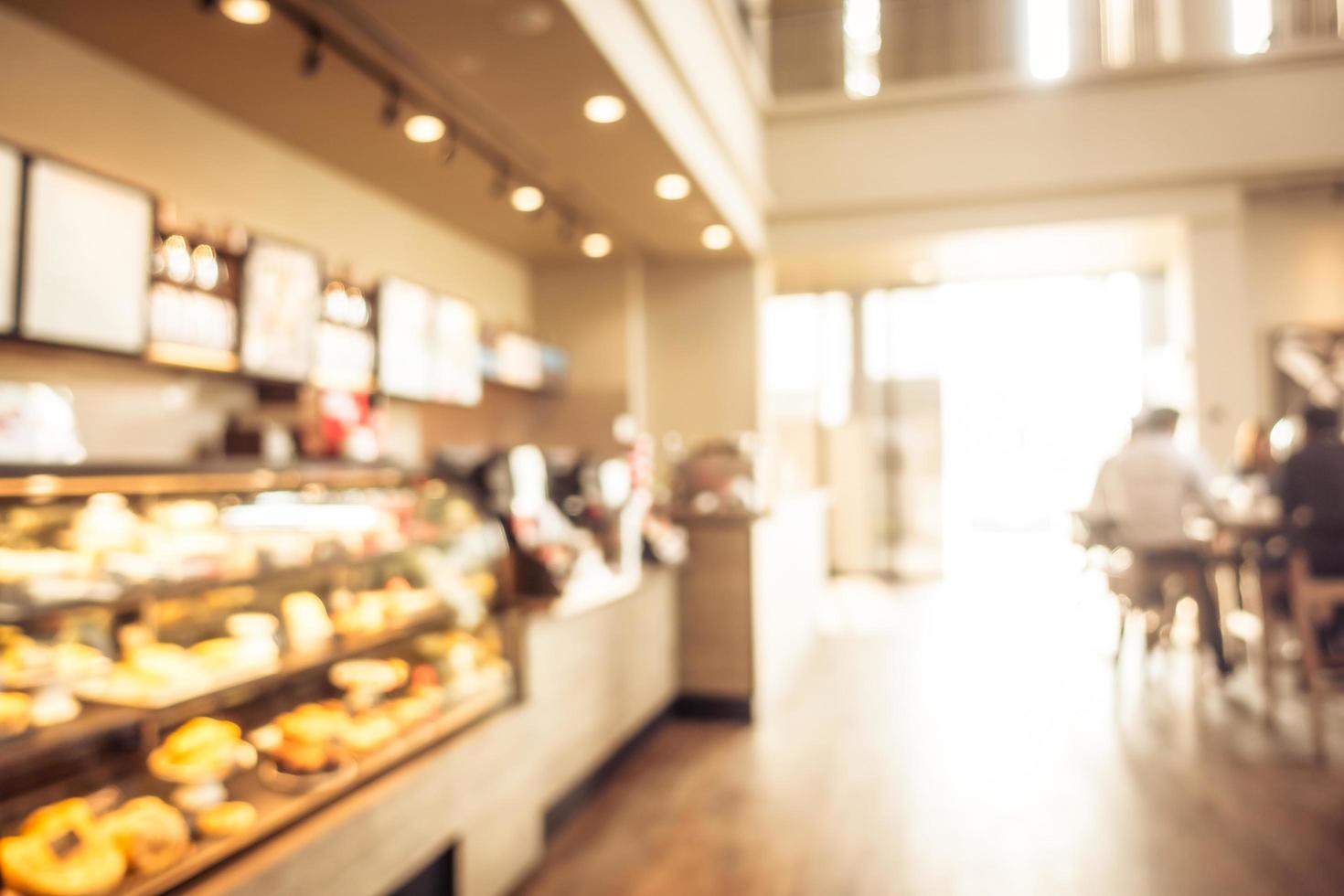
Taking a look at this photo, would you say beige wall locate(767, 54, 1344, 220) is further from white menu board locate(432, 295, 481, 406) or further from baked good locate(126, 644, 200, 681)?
baked good locate(126, 644, 200, 681)

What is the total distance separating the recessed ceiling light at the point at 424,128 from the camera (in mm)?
3678

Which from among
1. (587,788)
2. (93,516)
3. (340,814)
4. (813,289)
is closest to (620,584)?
(587,788)

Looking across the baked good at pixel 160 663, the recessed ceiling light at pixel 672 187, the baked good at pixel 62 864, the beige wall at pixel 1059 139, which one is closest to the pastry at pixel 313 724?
the baked good at pixel 160 663

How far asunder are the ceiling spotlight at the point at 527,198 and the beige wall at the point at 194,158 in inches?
23.1

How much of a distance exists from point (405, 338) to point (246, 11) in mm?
1738

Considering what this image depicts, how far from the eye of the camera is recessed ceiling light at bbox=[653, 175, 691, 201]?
4465 millimetres

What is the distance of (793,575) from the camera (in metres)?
6.11

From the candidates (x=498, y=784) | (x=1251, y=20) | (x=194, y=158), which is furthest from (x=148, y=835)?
(x=1251, y=20)

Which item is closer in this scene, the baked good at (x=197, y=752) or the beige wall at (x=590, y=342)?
the baked good at (x=197, y=752)

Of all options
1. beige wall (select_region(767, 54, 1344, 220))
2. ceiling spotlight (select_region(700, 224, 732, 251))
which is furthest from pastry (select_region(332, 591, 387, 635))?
beige wall (select_region(767, 54, 1344, 220))

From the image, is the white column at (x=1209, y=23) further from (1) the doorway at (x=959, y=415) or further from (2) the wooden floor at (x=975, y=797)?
(2) the wooden floor at (x=975, y=797)

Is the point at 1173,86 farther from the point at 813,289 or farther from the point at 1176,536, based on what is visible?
the point at 813,289

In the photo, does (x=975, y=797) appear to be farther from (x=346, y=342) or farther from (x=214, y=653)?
(x=346, y=342)

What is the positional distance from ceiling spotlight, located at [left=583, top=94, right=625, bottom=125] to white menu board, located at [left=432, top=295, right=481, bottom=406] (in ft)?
4.68
